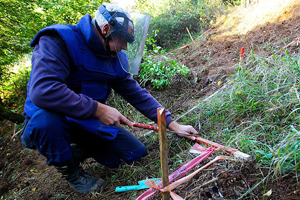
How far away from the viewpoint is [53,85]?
5.29 ft

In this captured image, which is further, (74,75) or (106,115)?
(74,75)

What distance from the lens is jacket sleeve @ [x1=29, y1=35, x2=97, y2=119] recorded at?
5.32ft

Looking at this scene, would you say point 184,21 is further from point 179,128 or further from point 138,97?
point 179,128

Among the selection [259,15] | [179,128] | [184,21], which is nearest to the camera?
[179,128]

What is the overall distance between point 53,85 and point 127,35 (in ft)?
2.43

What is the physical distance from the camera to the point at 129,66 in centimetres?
221

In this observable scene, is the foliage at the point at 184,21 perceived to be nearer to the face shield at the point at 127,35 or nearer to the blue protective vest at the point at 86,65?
the face shield at the point at 127,35

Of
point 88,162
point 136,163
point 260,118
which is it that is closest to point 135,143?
point 136,163

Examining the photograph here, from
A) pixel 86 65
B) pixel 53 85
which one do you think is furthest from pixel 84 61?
pixel 53 85

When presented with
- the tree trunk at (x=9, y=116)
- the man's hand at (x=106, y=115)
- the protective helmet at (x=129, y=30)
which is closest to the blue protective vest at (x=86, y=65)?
the protective helmet at (x=129, y=30)

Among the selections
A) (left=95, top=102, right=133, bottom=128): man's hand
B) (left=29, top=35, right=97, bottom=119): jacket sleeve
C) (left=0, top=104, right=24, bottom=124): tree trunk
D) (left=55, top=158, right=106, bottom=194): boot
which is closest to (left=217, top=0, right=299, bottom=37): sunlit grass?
(left=95, top=102, right=133, bottom=128): man's hand

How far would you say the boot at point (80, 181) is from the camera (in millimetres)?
1960

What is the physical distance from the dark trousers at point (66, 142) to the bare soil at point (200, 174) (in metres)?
0.14

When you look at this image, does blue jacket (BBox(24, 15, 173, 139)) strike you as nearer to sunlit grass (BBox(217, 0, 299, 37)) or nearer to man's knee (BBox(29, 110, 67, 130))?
man's knee (BBox(29, 110, 67, 130))
